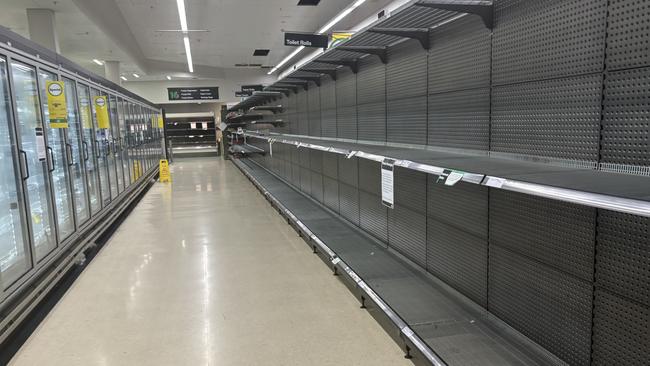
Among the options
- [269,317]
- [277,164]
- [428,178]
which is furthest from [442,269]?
[277,164]

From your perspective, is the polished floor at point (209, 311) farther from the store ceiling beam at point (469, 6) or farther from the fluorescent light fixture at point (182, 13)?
the fluorescent light fixture at point (182, 13)

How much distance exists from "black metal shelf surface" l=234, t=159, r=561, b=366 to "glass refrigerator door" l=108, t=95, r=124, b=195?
503 cm

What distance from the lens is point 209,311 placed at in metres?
3.62

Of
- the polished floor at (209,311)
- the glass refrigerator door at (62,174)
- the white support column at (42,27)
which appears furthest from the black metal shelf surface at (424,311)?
the white support column at (42,27)

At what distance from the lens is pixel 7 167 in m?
3.85

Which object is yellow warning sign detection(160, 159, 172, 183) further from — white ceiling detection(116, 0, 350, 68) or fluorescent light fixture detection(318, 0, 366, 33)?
fluorescent light fixture detection(318, 0, 366, 33)

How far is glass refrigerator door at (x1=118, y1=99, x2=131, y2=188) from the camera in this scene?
9477mm

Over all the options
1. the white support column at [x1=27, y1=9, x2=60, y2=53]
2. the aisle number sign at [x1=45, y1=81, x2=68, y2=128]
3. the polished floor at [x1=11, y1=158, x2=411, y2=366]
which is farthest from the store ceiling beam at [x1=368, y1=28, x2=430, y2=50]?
the white support column at [x1=27, y1=9, x2=60, y2=53]

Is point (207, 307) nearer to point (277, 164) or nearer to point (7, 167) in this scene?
point (7, 167)

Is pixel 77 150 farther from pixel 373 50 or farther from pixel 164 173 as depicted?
pixel 164 173

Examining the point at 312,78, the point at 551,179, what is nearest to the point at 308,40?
the point at 312,78

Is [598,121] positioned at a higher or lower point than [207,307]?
higher

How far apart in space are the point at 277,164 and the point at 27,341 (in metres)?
8.18

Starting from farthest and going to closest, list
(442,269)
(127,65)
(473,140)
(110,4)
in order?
(127,65) → (110,4) → (442,269) → (473,140)
